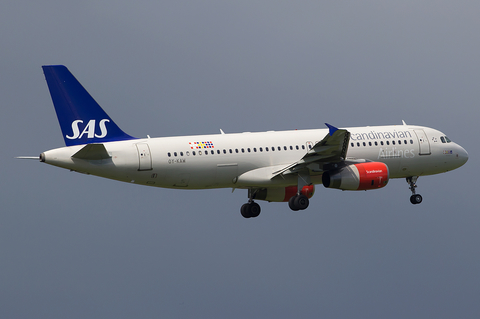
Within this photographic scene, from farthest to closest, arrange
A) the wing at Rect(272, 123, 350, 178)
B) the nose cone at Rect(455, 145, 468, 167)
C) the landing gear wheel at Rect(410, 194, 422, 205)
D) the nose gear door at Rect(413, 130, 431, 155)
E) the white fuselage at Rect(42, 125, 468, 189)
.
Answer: the nose cone at Rect(455, 145, 468, 167)
the landing gear wheel at Rect(410, 194, 422, 205)
the nose gear door at Rect(413, 130, 431, 155)
the wing at Rect(272, 123, 350, 178)
the white fuselage at Rect(42, 125, 468, 189)

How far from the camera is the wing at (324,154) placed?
1635 inches

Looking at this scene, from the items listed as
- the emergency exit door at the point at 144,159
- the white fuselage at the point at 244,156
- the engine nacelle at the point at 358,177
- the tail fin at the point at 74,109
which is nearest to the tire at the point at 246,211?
the white fuselage at the point at 244,156

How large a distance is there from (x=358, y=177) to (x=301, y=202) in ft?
11.8

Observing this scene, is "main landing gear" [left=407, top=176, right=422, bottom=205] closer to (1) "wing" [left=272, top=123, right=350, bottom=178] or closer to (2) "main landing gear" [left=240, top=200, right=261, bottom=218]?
(1) "wing" [left=272, top=123, right=350, bottom=178]

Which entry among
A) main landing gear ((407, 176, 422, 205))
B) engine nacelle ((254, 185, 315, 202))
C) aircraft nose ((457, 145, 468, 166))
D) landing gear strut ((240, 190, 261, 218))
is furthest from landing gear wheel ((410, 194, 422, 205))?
landing gear strut ((240, 190, 261, 218))

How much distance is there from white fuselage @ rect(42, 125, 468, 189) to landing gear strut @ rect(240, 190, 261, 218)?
3901 millimetres

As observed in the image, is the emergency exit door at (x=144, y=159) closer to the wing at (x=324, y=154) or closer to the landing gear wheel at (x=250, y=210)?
the wing at (x=324, y=154)

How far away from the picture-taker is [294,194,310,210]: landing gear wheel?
43.6 m

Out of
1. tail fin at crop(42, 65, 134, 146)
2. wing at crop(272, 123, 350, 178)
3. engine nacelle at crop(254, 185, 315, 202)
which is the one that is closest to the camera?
tail fin at crop(42, 65, 134, 146)

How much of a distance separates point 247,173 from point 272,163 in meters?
1.72

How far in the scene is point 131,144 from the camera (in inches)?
1618

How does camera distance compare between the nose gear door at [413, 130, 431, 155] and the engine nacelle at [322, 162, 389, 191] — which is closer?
the engine nacelle at [322, 162, 389, 191]

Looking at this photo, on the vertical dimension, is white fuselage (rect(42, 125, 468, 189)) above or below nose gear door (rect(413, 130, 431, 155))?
below

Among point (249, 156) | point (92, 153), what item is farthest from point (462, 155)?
point (92, 153)
